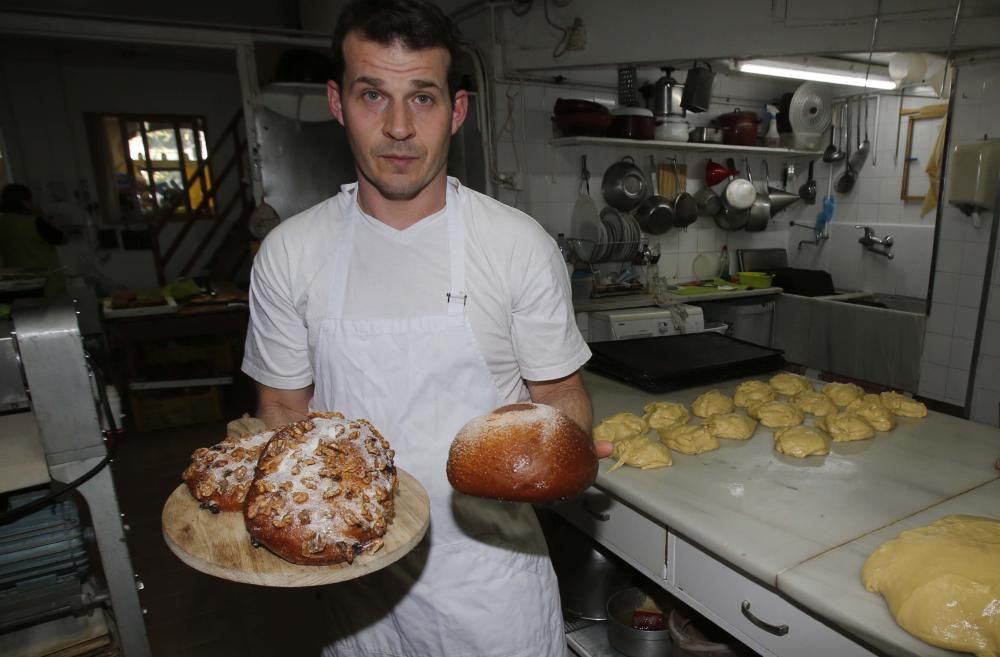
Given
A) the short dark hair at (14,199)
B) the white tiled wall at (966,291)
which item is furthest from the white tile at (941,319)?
the short dark hair at (14,199)

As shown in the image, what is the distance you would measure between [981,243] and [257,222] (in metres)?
4.88

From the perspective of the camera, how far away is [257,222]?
181 inches

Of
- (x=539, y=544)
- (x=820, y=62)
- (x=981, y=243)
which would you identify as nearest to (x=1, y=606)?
(x=539, y=544)

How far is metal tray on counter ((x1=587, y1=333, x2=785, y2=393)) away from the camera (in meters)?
2.43

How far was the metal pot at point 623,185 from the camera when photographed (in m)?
4.89

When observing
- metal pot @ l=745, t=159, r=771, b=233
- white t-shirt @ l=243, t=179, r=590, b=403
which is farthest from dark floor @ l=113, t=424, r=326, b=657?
metal pot @ l=745, t=159, r=771, b=233

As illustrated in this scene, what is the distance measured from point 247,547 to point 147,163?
8.49 metres

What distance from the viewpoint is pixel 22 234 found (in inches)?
216

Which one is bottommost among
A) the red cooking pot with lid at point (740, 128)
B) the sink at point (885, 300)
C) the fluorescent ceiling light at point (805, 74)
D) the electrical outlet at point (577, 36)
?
the sink at point (885, 300)

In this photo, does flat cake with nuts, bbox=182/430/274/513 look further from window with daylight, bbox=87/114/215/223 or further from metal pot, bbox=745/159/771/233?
window with daylight, bbox=87/114/215/223

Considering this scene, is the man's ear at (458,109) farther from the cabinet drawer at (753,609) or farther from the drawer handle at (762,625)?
the drawer handle at (762,625)

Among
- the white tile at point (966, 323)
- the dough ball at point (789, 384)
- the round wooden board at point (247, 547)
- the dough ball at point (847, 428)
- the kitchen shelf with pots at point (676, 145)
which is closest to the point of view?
the round wooden board at point (247, 547)

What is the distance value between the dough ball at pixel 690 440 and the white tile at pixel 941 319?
259cm

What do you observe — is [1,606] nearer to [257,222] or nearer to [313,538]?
[313,538]
